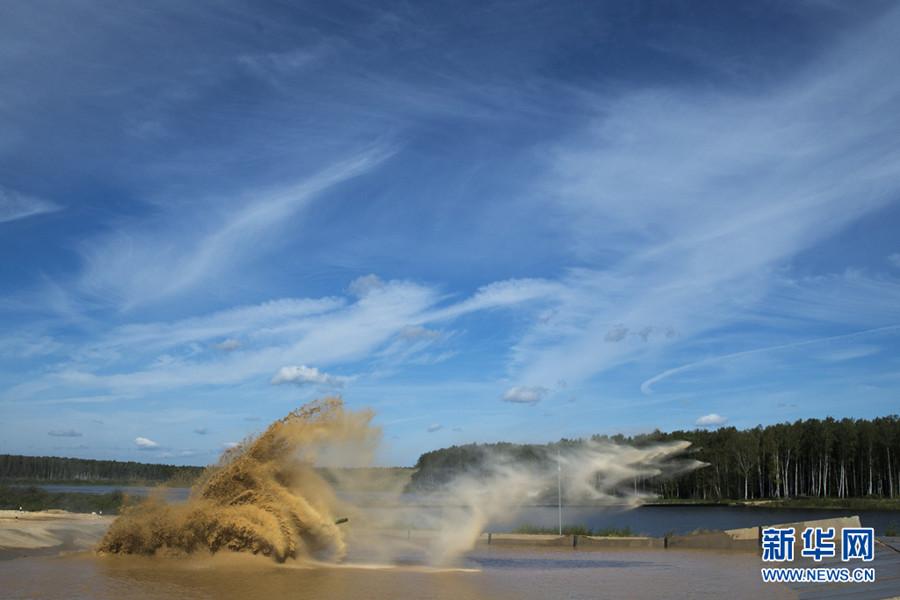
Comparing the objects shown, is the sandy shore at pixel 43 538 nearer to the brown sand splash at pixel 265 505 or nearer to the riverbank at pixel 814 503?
the brown sand splash at pixel 265 505

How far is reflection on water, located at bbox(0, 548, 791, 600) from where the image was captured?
1834cm

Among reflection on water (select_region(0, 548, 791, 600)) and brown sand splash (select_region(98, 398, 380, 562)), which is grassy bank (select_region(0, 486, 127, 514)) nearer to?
brown sand splash (select_region(98, 398, 380, 562))

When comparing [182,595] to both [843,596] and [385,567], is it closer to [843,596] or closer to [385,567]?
[385,567]

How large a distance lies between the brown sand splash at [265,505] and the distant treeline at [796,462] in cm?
7295

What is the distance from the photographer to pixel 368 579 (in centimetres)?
2150

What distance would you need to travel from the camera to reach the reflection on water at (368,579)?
60.2ft

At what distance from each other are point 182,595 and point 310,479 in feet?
32.0

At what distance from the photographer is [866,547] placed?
25719 mm

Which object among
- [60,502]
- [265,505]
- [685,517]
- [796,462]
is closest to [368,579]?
[265,505]

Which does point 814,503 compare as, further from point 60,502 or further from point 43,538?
point 43,538

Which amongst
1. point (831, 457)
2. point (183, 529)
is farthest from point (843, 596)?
point (831, 457)

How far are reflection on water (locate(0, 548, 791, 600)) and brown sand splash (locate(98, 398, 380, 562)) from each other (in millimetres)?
634

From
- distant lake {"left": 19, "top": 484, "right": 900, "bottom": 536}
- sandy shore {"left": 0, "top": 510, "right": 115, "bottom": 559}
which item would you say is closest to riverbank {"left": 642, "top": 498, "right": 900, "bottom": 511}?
distant lake {"left": 19, "top": 484, "right": 900, "bottom": 536}

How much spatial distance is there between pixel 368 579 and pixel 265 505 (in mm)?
5329
